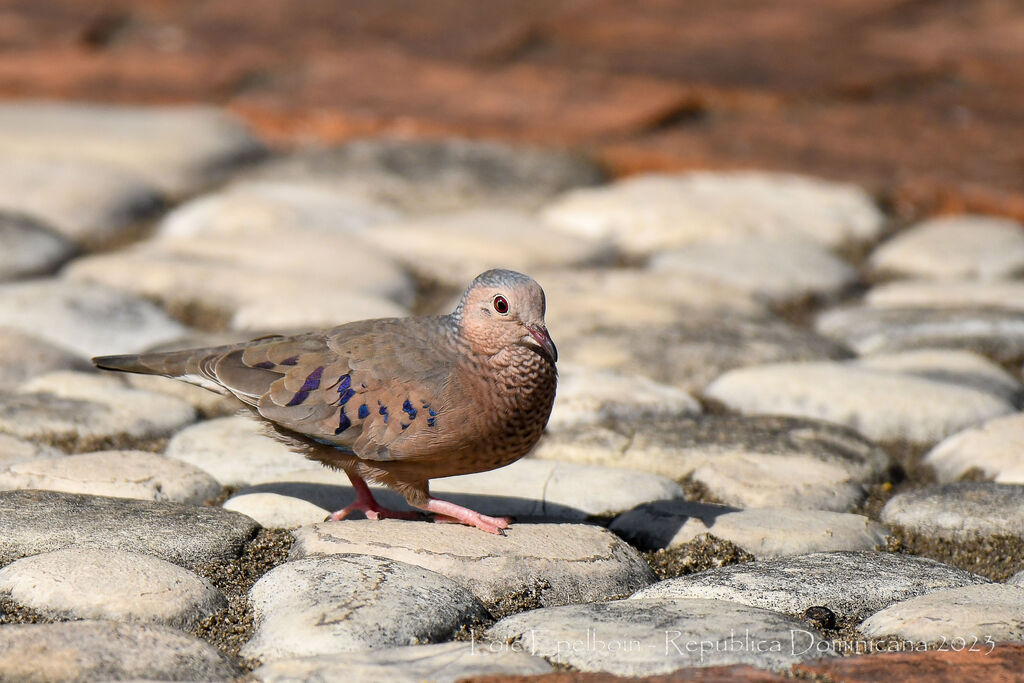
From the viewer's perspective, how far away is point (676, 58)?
834 cm

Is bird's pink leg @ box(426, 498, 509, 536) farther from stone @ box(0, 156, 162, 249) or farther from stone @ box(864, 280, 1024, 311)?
stone @ box(0, 156, 162, 249)

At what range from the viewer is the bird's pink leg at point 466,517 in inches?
132

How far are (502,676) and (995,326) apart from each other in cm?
337

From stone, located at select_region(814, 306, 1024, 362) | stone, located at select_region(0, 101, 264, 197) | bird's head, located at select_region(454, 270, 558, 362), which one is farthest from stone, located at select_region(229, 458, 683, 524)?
stone, located at select_region(0, 101, 264, 197)

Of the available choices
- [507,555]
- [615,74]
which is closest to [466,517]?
[507,555]

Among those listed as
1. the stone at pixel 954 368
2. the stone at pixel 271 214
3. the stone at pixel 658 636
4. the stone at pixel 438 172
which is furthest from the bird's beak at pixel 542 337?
the stone at pixel 438 172

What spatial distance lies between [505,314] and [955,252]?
3.32m

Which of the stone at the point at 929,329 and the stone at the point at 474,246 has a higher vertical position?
the stone at the point at 474,246

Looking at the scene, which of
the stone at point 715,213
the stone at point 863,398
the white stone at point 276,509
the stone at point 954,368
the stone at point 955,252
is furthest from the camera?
the stone at point 715,213

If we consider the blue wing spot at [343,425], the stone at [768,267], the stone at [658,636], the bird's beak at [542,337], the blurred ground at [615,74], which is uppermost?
the blurred ground at [615,74]

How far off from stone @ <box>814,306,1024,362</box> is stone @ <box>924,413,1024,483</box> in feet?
2.67

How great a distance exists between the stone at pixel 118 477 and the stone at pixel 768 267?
2.78 meters

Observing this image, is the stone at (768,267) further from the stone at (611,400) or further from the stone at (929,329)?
the stone at (611,400)

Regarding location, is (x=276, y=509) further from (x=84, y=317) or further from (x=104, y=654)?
(x=84, y=317)
